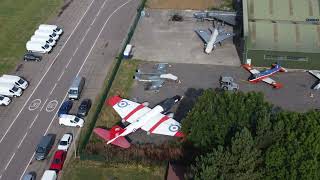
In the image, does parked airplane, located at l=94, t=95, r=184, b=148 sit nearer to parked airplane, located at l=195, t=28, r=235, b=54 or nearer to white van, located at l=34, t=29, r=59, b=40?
parked airplane, located at l=195, t=28, r=235, b=54

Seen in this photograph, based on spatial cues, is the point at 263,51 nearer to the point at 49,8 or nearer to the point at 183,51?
the point at 183,51

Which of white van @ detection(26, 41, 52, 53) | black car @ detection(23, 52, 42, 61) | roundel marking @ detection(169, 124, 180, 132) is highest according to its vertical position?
white van @ detection(26, 41, 52, 53)


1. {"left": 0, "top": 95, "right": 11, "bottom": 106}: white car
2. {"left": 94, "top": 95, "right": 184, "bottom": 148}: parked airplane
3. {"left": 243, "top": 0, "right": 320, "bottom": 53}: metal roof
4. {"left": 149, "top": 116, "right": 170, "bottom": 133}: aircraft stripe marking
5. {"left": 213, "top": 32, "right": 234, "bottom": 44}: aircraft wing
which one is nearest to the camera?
{"left": 94, "top": 95, "right": 184, "bottom": 148}: parked airplane

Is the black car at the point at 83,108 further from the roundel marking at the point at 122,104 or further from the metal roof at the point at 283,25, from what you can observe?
the metal roof at the point at 283,25

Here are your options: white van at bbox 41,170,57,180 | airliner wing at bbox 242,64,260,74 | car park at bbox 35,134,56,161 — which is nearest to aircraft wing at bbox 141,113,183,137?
car park at bbox 35,134,56,161

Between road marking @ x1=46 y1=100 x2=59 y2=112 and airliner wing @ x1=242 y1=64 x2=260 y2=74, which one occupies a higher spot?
airliner wing @ x1=242 y1=64 x2=260 y2=74

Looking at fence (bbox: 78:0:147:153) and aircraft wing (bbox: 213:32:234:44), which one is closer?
fence (bbox: 78:0:147:153)

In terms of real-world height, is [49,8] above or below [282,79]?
above

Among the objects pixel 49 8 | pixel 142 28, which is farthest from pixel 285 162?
pixel 49 8
